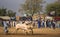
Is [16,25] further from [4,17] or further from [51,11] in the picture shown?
[51,11]

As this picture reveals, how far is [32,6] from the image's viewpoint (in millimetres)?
9914

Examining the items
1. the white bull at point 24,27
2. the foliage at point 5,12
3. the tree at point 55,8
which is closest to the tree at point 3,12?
the foliage at point 5,12

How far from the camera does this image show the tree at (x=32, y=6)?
991 cm

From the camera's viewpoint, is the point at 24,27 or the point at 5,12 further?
the point at 5,12

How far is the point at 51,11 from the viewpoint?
35.6 feet

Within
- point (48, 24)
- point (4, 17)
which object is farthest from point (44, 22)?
point (4, 17)

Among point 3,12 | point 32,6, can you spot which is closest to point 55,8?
point 32,6

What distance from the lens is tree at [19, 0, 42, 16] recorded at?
9914 mm

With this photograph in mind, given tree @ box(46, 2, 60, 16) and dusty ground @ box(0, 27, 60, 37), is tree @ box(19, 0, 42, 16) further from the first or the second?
dusty ground @ box(0, 27, 60, 37)

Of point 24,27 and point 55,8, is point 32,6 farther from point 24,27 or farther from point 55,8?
point 55,8

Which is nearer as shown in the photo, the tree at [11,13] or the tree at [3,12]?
the tree at [11,13]

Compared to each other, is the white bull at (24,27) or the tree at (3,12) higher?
the tree at (3,12)

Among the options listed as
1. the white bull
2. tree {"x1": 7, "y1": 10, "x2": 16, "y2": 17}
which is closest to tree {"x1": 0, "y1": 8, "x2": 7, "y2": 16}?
tree {"x1": 7, "y1": 10, "x2": 16, "y2": 17}

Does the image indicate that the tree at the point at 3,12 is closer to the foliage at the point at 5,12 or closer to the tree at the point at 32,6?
the foliage at the point at 5,12
